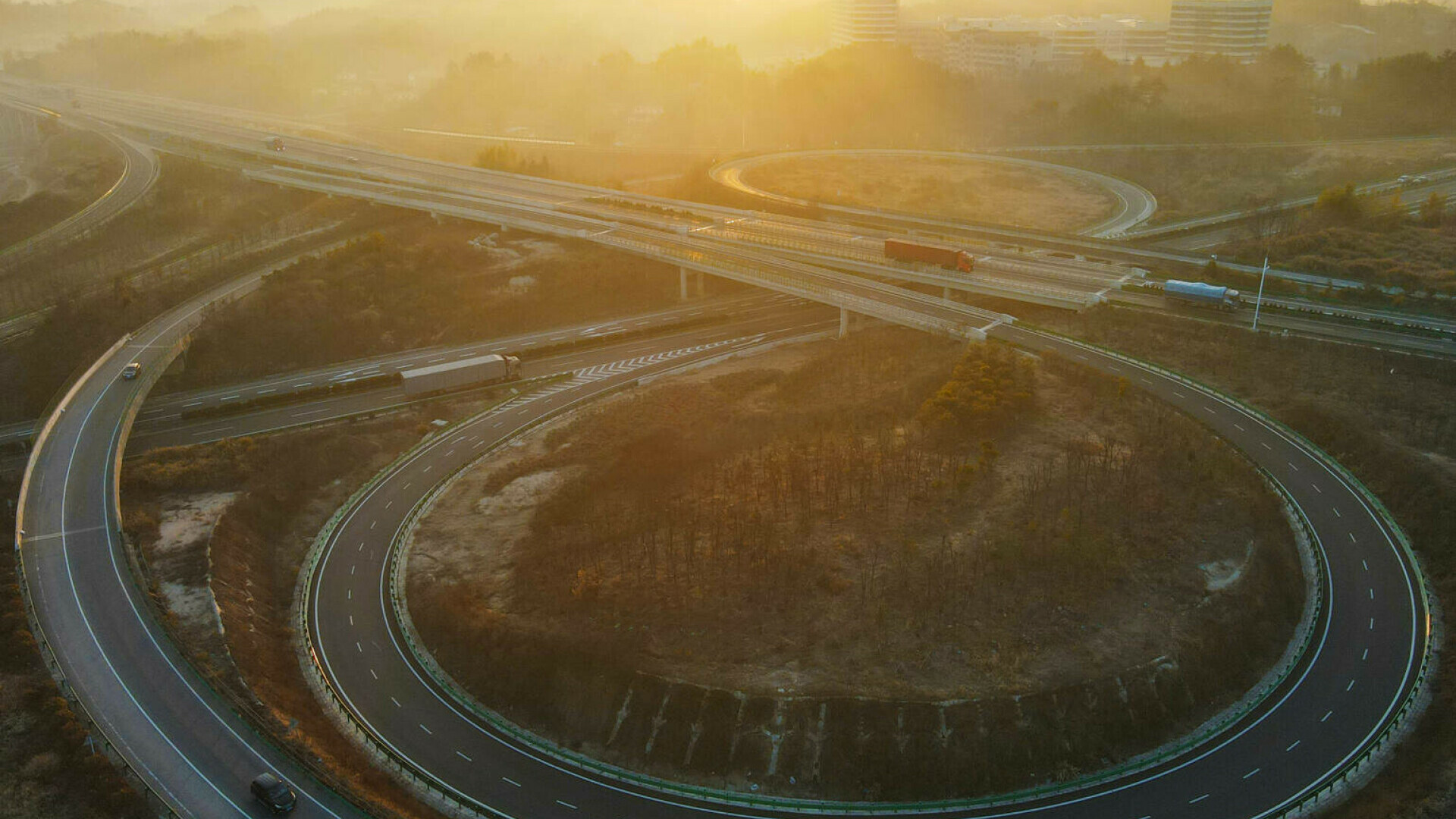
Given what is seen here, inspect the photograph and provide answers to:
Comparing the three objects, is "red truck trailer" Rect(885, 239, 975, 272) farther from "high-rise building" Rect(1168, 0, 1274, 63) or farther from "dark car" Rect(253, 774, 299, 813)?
"high-rise building" Rect(1168, 0, 1274, 63)

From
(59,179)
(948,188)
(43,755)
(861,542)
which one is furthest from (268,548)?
(59,179)

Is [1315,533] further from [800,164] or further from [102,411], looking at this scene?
[800,164]

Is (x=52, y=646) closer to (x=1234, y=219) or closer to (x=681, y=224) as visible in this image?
(x=681, y=224)

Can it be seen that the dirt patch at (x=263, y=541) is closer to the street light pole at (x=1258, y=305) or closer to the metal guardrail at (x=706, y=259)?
the metal guardrail at (x=706, y=259)

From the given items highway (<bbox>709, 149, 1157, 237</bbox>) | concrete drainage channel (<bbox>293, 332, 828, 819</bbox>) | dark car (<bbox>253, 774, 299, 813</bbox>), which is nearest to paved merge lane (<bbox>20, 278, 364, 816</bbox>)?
dark car (<bbox>253, 774, 299, 813</bbox>)

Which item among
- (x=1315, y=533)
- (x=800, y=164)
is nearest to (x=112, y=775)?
(x=1315, y=533)

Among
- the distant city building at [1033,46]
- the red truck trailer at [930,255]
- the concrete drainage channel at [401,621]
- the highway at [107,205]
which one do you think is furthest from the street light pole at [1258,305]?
the distant city building at [1033,46]

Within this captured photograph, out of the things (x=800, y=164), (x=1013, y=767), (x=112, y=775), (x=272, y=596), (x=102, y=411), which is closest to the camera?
(x=112, y=775)
